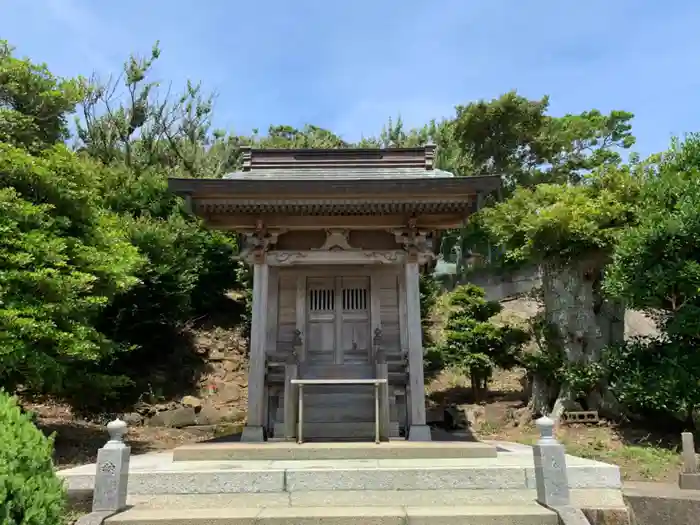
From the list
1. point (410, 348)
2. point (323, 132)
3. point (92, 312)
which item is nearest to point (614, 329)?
point (410, 348)

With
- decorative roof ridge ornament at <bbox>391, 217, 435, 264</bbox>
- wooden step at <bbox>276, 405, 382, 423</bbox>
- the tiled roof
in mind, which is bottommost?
wooden step at <bbox>276, 405, 382, 423</bbox>

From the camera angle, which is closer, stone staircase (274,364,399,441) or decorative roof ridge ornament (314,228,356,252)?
stone staircase (274,364,399,441)

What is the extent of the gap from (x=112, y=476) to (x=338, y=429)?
4.93 m

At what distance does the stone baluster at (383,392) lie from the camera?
29.0 feet

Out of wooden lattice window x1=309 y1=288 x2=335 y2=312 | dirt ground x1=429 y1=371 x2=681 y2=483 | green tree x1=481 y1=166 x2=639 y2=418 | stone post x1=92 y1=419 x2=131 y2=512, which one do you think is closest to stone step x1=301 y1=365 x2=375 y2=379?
wooden lattice window x1=309 y1=288 x2=335 y2=312

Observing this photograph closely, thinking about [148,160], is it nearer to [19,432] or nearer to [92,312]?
[92,312]

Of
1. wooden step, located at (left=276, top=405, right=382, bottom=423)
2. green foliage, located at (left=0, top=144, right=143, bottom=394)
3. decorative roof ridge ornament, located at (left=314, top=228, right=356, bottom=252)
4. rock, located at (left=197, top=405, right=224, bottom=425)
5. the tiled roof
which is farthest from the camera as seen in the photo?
rock, located at (left=197, top=405, right=224, bottom=425)

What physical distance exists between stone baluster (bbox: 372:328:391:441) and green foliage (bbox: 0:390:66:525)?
18.9ft

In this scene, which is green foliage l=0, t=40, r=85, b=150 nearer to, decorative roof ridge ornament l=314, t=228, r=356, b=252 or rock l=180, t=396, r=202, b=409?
rock l=180, t=396, r=202, b=409

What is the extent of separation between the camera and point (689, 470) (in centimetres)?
996

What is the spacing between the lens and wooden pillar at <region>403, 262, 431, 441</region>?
9.07 metres

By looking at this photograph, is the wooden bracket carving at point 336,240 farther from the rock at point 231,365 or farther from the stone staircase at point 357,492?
the rock at point 231,365

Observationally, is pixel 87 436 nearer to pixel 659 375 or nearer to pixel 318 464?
pixel 318 464

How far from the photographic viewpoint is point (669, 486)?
999cm
